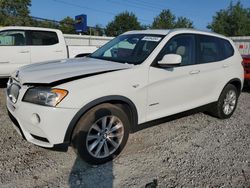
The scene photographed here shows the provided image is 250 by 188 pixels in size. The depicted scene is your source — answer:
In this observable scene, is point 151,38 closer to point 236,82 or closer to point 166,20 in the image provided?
point 236,82

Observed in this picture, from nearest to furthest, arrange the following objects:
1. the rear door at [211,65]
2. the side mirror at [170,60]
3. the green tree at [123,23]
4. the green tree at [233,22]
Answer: the side mirror at [170,60] < the rear door at [211,65] < the green tree at [233,22] < the green tree at [123,23]

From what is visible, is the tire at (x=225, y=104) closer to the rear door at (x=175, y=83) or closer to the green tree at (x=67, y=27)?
the rear door at (x=175, y=83)

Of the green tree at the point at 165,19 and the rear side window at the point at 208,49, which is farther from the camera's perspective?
the green tree at the point at 165,19

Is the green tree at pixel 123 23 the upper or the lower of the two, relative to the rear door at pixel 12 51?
upper

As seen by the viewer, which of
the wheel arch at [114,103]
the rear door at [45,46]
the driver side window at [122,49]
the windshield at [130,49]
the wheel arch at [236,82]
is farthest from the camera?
the rear door at [45,46]

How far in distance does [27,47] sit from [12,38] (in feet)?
1.60

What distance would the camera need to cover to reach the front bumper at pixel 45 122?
9.46ft

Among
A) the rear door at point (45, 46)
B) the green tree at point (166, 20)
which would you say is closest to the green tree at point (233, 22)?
the green tree at point (166, 20)

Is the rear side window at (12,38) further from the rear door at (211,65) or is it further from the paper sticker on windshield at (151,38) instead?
the rear door at (211,65)

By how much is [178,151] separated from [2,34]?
6.07m

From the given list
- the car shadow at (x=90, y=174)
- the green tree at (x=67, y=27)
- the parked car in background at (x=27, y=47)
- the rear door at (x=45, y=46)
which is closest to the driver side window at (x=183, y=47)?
the car shadow at (x=90, y=174)

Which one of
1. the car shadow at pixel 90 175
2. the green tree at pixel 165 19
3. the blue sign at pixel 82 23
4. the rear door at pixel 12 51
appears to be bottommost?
the car shadow at pixel 90 175

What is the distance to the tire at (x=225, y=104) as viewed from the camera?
507 cm

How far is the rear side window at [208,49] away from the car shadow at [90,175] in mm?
2476
